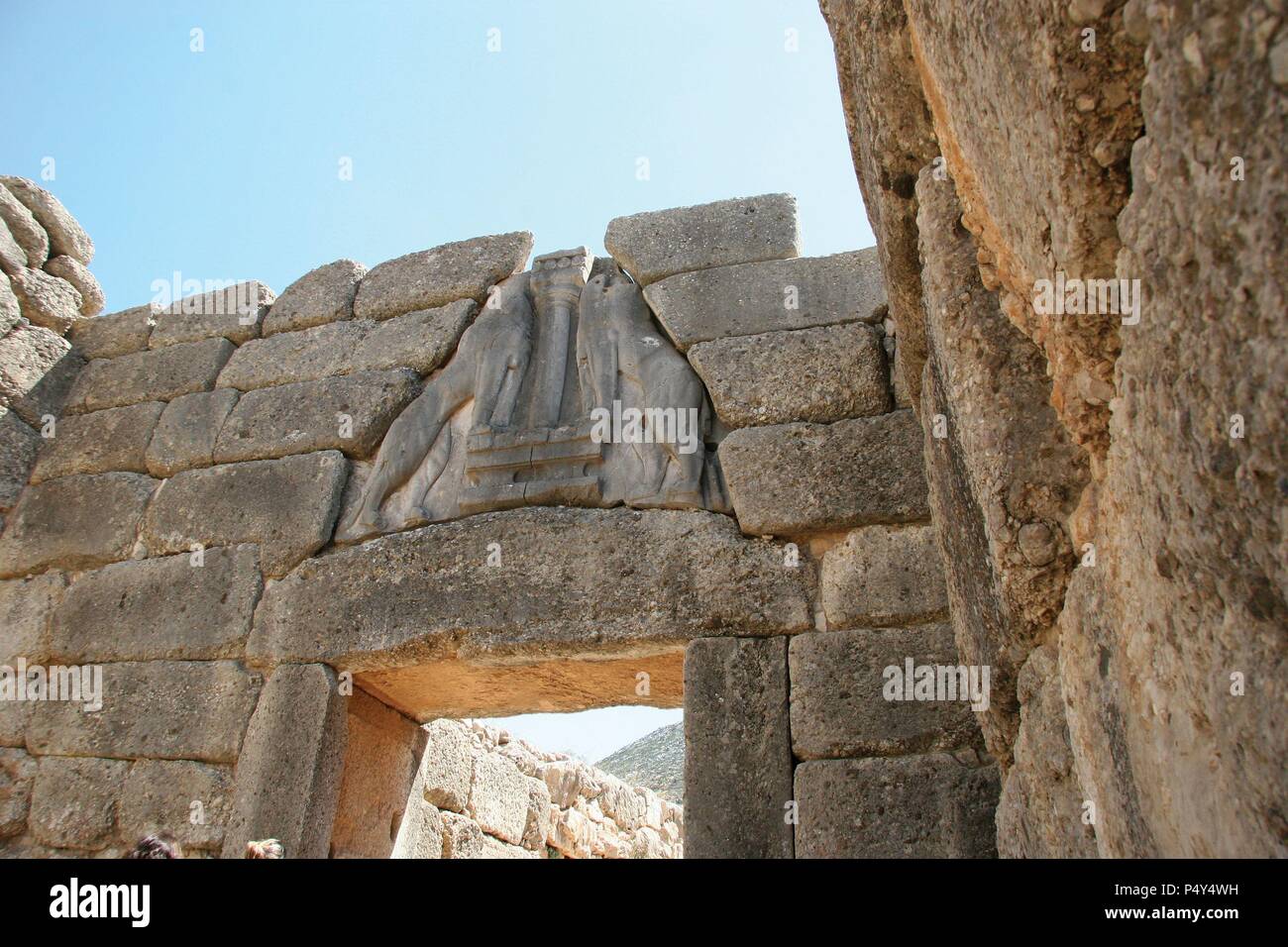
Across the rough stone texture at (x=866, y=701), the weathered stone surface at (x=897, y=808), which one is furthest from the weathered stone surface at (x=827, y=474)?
the weathered stone surface at (x=897, y=808)

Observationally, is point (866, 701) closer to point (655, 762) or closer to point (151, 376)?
point (151, 376)

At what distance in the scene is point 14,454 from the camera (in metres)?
5.59

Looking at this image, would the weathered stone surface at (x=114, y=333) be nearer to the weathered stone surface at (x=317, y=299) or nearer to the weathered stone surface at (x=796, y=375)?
the weathered stone surface at (x=317, y=299)

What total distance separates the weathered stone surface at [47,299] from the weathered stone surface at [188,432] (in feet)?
3.41

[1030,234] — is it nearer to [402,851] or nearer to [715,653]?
[715,653]

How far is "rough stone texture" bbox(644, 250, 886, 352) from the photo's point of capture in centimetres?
459

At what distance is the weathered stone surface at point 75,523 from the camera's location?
5188 mm

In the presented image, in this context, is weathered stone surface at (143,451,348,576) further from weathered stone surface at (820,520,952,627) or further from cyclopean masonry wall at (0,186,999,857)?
weathered stone surface at (820,520,952,627)

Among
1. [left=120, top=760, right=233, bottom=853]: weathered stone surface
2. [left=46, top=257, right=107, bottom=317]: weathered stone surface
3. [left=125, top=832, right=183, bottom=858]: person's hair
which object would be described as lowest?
[left=125, top=832, right=183, bottom=858]: person's hair

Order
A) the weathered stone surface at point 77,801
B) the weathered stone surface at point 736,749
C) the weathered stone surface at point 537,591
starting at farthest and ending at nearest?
the weathered stone surface at point 77,801 < the weathered stone surface at point 537,591 < the weathered stone surface at point 736,749

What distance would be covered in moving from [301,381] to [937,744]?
3.39 meters

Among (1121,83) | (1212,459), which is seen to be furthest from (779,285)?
(1212,459)

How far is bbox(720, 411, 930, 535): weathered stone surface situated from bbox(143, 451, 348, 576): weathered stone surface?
176 cm

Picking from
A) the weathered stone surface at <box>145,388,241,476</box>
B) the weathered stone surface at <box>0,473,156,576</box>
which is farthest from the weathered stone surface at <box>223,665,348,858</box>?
the weathered stone surface at <box>145,388,241,476</box>
